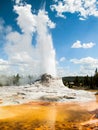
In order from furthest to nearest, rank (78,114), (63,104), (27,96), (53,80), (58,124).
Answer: (53,80) < (27,96) < (63,104) < (78,114) < (58,124)

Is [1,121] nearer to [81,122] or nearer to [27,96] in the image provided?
[81,122]

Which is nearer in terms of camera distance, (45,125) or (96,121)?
(45,125)

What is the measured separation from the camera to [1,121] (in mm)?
25328

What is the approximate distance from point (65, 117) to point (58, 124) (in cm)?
412

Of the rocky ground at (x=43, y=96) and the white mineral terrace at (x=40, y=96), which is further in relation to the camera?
the rocky ground at (x=43, y=96)

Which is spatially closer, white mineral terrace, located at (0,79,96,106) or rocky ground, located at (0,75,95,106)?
white mineral terrace, located at (0,79,96,106)

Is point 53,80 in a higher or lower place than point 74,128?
higher

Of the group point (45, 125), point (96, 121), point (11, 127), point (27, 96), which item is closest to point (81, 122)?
point (96, 121)

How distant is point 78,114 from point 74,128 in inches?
309

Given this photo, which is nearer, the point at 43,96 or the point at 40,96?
the point at 43,96

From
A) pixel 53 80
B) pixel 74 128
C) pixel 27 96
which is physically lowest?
pixel 74 128

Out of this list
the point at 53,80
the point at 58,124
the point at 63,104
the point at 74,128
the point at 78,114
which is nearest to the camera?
the point at 74,128

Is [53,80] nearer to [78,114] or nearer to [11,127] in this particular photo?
[78,114]

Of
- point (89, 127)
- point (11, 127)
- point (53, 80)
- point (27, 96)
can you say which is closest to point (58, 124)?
point (89, 127)
